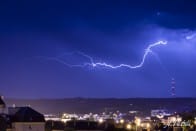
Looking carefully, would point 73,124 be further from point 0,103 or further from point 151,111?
point 151,111

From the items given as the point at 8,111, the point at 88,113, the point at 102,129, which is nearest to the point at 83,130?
the point at 102,129

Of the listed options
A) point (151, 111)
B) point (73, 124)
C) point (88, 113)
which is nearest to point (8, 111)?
point (73, 124)

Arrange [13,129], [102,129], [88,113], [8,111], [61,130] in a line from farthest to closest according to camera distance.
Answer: [88,113], [102,129], [61,130], [8,111], [13,129]

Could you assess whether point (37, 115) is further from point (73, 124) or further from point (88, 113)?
point (88, 113)

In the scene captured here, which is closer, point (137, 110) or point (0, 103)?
point (0, 103)

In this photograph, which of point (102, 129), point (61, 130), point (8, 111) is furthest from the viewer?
point (102, 129)

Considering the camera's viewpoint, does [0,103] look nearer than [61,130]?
Yes

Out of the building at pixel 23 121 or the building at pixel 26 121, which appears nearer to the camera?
the building at pixel 23 121

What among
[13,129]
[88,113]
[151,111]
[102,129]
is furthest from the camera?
[151,111]

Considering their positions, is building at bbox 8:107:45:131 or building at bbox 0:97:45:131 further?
building at bbox 8:107:45:131
